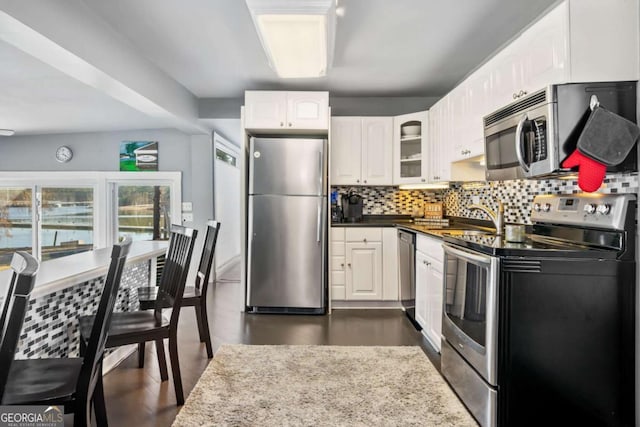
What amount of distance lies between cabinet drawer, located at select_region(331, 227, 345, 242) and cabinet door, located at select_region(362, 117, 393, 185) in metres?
0.73

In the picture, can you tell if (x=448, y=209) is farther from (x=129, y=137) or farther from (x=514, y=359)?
(x=129, y=137)

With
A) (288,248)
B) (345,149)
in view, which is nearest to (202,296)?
(288,248)

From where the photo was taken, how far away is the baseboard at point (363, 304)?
4.20 metres

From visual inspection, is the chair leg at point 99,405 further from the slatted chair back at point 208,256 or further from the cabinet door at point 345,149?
the cabinet door at point 345,149

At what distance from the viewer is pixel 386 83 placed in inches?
167

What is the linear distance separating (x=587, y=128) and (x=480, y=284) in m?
0.84

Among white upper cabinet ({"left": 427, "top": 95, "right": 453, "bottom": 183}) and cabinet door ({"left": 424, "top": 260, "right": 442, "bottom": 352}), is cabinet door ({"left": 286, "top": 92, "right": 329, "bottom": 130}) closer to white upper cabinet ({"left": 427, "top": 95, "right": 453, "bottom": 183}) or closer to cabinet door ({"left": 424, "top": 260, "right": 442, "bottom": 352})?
white upper cabinet ({"left": 427, "top": 95, "right": 453, "bottom": 183})

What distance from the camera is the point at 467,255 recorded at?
214 cm

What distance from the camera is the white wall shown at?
591 centimetres

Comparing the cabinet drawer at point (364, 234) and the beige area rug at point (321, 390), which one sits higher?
the cabinet drawer at point (364, 234)

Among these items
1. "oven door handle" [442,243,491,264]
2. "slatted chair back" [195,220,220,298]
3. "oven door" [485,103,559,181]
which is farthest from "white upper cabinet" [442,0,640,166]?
"slatted chair back" [195,220,220,298]

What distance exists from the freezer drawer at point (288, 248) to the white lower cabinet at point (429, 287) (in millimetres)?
1048

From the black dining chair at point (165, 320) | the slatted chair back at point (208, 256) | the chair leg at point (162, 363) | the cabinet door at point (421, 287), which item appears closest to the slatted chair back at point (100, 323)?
the black dining chair at point (165, 320)

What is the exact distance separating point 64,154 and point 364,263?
449 cm
